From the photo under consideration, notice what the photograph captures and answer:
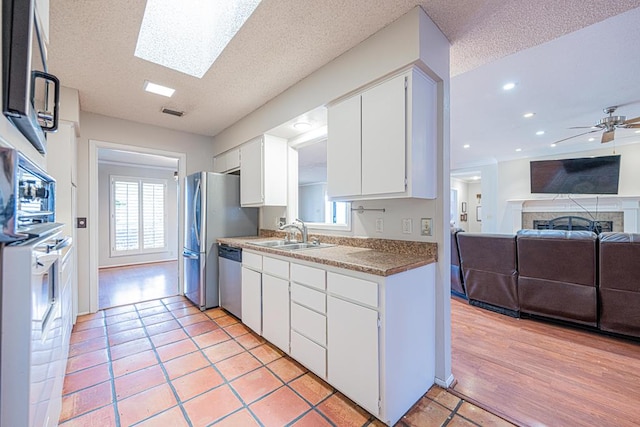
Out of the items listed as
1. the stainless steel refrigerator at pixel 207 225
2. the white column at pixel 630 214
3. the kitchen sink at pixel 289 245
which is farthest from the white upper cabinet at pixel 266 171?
the white column at pixel 630 214

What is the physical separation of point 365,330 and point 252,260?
140 cm

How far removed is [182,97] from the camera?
289 cm

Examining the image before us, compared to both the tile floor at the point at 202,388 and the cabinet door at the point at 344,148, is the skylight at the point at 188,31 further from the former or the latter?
the tile floor at the point at 202,388

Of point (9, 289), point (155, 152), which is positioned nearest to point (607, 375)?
point (9, 289)

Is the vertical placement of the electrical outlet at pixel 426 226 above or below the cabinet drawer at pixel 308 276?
above

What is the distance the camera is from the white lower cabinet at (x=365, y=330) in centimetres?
146

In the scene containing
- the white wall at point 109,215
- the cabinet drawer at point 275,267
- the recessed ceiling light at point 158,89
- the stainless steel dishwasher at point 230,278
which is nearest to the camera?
the cabinet drawer at point 275,267

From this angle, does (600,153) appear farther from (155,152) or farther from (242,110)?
(155,152)

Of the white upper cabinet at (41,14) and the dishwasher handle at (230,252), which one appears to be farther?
the dishwasher handle at (230,252)

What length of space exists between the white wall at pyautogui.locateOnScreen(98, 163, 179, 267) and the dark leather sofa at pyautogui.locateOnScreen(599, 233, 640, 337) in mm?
7139

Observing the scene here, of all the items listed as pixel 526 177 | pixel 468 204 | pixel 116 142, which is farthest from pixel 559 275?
pixel 468 204

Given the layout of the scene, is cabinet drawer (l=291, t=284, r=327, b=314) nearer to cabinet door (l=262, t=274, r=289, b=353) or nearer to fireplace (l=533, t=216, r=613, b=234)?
cabinet door (l=262, t=274, r=289, b=353)

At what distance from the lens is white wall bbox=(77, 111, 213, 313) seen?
3.14 metres

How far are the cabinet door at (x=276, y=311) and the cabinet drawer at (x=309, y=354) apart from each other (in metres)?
0.11
